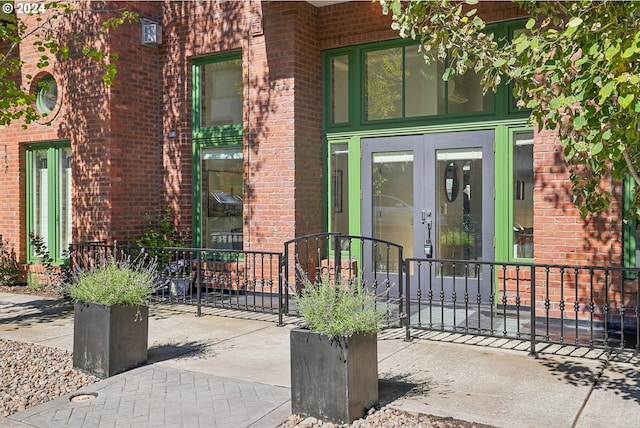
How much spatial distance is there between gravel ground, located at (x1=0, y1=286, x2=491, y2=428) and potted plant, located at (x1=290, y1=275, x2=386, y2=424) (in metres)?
0.10

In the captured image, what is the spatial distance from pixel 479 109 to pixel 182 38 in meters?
4.92

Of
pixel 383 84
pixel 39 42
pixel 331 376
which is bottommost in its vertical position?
pixel 331 376

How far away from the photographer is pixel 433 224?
7777 millimetres

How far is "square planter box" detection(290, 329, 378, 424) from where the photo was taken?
12.6ft

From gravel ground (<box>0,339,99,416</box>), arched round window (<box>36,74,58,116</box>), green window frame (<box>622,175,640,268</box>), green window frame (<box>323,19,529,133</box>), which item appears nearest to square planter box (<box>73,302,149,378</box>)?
gravel ground (<box>0,339,99,416</box>)

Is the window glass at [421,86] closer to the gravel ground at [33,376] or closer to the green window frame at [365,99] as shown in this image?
the green window frame at [365,99]

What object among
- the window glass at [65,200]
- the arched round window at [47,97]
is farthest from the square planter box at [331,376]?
the arched round window at [47,97]

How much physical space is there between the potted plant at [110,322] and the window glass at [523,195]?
455 centimetres

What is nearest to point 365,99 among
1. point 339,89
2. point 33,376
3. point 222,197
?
point 339,89

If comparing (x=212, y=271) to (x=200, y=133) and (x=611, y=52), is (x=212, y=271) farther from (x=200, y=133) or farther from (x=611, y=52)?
(x=611, y=52)

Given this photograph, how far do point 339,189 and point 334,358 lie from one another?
16.1ft

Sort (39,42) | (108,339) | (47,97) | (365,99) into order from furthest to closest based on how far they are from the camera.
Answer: (47,97), (365,99), (39,42), (108,339)

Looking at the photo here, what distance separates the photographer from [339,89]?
8.63 m

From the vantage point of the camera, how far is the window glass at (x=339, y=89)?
855 centimetres
